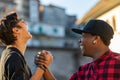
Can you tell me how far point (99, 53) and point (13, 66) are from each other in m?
1.00

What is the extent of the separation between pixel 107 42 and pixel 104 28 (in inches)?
6.0

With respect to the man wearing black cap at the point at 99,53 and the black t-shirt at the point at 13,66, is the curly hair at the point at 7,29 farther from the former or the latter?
the man wearing black cap at the point at 99,53

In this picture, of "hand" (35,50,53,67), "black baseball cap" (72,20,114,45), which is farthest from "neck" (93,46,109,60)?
"hand" (35,50,53,67)

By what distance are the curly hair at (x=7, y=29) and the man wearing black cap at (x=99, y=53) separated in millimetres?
729

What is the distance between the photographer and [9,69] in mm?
3771

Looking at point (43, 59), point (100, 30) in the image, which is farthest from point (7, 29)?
point (100, 30)

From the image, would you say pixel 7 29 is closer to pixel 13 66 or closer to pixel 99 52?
pixel 13 66

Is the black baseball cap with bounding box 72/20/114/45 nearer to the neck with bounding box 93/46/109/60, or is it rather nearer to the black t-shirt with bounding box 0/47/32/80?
the neck with bounding box 93/46/109/60

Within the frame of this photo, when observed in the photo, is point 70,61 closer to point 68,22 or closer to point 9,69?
point 9,69

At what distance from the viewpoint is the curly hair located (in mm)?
4094

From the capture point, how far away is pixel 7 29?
13.5 ft

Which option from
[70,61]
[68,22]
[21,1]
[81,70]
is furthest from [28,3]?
[81,70]

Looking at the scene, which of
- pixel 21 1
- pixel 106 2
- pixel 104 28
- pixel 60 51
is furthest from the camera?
pixel 21 1

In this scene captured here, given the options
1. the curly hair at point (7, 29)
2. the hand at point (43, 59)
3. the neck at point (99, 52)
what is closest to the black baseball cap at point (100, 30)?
the neck at point (99, 52)
